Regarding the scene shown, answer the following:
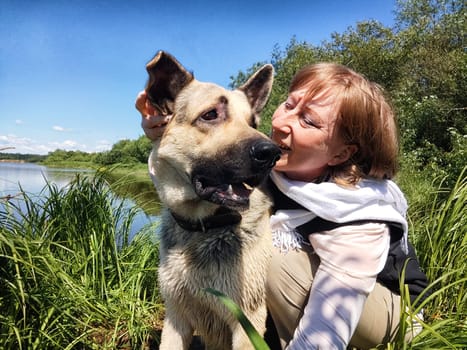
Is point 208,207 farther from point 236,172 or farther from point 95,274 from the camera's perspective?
point 95,274

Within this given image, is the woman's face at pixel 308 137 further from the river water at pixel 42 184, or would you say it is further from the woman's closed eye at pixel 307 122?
the river water at pixel 42 184

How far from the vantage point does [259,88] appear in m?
2.98

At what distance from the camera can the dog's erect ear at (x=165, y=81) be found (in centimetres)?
238

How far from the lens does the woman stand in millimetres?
2010

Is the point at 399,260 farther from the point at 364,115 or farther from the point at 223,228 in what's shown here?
the point at 223,228

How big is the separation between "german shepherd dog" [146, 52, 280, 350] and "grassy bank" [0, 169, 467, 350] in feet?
2.90

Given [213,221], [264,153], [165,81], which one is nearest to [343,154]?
[264,153]

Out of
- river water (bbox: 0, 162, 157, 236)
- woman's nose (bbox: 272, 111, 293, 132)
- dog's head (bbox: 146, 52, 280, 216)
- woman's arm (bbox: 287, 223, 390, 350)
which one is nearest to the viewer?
woman's arm (bbox: 287, 223, 390, 350)

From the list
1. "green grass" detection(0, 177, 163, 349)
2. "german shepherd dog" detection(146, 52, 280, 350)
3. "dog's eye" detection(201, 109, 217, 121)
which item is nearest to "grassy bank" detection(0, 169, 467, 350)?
"green grass" detection(0, 177, 163, 349)

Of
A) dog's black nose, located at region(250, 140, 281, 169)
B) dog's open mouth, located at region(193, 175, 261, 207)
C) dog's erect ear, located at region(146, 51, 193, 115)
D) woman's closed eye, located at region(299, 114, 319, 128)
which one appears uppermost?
dog's erect ear, located at region(146, 51, 193, 115)

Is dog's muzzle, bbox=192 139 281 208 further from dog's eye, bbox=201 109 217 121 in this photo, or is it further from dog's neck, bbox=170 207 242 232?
dog's eye, bbox=201 109 217 121

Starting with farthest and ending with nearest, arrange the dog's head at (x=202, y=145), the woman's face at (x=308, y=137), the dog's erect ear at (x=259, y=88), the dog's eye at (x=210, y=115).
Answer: the dog's erect ear at (x=259, y=88) < the dog's eye at (x=210, y=115) < the woman's face at (x=308, y=137) < the dog's head at (x=202, y=145)

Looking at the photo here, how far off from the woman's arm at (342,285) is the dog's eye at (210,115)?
118cm

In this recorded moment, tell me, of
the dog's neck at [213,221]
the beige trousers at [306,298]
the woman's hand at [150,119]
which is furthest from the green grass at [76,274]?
the beige trousers at [306,298]
